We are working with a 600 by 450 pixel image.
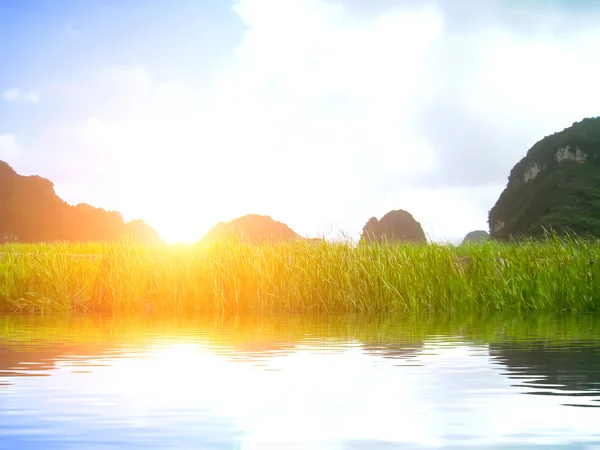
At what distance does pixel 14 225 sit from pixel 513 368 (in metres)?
127

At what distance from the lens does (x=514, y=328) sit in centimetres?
855

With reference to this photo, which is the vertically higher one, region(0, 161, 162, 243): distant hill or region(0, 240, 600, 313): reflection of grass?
region(0, 161, 162, 243): distant hill

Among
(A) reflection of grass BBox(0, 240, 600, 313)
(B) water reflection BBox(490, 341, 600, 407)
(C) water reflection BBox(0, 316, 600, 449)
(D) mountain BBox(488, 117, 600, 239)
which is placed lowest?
(C) water reflection BBox(0, 316, 600, 449)

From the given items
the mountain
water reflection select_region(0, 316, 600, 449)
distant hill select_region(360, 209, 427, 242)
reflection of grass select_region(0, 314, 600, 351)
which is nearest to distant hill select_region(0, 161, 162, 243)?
distant hill select_region(360, 209, 427, 242)

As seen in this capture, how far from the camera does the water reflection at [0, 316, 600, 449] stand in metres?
2.95

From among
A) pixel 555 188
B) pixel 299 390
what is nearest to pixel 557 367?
pixel 299 390

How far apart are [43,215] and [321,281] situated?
122460mm

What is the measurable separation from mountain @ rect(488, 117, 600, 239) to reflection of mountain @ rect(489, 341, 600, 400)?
5330 cm

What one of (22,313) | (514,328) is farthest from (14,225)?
(514,328)

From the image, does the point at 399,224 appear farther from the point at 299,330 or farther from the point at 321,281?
the point at 299,330

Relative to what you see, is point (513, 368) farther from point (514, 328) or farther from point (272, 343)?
point (514, 328)

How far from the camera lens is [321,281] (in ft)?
42.4

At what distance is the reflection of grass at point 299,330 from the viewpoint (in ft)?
23.5

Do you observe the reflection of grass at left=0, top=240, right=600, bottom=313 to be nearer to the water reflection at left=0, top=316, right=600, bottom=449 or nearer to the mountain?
the water reflection at left=0, top=316, right=600, bottom=449
